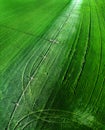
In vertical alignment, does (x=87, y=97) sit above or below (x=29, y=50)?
below

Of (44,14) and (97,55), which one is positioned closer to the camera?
(97,55)

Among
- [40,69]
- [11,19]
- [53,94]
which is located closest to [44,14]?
[11,19]

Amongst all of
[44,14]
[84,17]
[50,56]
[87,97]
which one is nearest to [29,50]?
[50,56]

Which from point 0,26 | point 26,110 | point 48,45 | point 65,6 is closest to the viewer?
point 26,110

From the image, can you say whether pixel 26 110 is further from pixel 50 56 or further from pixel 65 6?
pixel 65 6

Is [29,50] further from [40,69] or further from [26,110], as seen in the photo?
[26,110]

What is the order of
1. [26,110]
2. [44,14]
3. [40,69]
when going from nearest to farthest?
[26,110] → [40,69] → [44,14]
